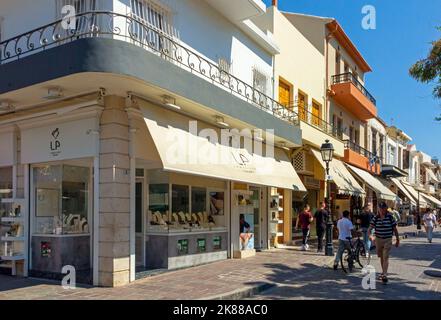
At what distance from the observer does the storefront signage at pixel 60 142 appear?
9666 millimetres

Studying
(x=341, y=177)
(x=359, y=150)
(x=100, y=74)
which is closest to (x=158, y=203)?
(x=100, y=74)

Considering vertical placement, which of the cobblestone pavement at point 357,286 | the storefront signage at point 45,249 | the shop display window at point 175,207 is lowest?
the cobblestone pavement at point 357,286

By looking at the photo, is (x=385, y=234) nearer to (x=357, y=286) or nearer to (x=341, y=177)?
(x=357, y=286)

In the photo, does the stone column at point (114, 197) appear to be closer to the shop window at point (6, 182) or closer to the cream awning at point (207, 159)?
the cream awning at point (207, 159)

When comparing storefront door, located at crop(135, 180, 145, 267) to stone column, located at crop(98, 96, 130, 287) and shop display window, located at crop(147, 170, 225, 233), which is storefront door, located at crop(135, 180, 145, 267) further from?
stone column, located at crop(98, 96, 130, 287)

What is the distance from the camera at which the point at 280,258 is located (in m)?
14.1

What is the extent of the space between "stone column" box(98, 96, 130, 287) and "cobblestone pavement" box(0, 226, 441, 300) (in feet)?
1.52

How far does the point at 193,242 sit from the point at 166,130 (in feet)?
12.5

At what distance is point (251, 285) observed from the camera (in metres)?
9.59

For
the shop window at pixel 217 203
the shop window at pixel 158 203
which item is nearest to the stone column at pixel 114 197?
the shop window at pixel 158 203

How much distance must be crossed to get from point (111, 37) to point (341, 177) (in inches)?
550

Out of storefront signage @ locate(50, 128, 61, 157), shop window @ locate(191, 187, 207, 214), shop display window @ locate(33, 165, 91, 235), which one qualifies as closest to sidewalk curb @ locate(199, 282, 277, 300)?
shop window @ locate(191, 187, 207, 214)

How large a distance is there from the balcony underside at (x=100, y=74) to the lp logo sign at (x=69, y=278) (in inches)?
157
